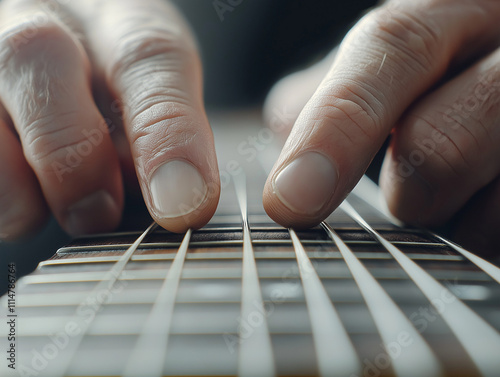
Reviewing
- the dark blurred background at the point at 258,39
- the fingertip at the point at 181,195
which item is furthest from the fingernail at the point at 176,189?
the dark blurred background at the point at 258,39

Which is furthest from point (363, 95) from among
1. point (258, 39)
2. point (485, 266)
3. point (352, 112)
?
point (258, 39)

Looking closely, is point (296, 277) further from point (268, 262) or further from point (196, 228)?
point (196, 228)

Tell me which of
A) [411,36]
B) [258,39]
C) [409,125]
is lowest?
[409,125]

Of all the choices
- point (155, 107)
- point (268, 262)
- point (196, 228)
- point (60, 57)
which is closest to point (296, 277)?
point (268, 262)

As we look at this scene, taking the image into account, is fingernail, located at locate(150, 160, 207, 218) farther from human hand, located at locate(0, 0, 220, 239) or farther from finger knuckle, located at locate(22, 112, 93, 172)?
finger knuckle, located at locate(22, 112, 93, 172)

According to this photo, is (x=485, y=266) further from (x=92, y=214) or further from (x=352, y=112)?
(x=92, y=214)

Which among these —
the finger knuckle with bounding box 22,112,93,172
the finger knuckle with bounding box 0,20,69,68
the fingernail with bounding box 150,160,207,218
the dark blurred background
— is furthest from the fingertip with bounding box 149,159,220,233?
the dark blurred background

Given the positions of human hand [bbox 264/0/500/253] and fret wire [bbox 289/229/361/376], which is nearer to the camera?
fret wire [bbox 289/229/361/376]
